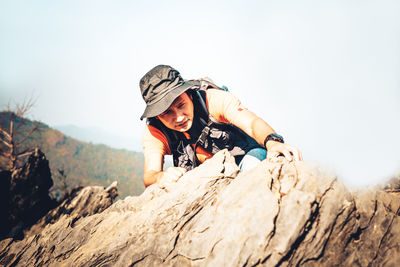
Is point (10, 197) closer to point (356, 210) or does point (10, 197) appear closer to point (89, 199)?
point (89, 199)

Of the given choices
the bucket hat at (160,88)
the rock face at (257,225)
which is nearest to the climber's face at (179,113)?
the bucket hat at (160,88)

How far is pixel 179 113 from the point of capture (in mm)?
3896

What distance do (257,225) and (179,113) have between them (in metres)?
2.56

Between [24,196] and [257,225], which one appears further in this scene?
[24,196]

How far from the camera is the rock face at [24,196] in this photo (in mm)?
12258

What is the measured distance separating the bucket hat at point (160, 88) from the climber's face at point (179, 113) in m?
0.21

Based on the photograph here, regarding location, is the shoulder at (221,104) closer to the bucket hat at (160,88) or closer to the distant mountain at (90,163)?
the bucket hat at (160,88)

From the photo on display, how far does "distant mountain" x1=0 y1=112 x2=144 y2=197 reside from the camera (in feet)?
202

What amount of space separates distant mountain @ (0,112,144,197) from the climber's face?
6386cm

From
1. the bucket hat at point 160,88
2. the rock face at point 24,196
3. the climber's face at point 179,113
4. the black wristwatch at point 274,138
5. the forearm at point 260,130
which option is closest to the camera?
the black wristwatch at point 274,138

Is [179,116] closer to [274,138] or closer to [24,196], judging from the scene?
[274,138]

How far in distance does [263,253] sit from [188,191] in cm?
153

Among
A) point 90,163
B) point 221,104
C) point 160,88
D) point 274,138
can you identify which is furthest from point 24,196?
point 90,163

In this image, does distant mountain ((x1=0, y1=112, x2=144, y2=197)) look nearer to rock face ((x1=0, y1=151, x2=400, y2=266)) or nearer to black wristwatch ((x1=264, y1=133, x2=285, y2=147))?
rock face ((x1=0, y1=151, x2=400, y2=266))
